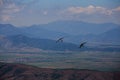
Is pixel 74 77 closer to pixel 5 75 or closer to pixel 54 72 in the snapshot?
pixel 54 72

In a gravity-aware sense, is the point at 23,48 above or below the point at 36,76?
above

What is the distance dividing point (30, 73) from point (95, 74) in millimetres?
14783

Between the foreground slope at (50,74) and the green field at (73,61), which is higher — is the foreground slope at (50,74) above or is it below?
below

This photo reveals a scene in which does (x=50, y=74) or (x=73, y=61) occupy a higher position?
(x=73, y=61)

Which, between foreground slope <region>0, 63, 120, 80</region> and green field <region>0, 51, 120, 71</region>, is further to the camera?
green field <region>0, 51, 120, 71</region>

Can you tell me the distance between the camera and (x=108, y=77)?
222 feet

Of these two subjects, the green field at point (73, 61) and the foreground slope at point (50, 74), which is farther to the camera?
the green field at point (73, 61)

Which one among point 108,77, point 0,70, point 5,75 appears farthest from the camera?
point 0,70

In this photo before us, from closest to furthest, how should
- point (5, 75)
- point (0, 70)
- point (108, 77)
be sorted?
point (108, 77), point (5, 75), point (0, 70)

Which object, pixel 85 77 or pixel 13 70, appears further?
pixel 13 70

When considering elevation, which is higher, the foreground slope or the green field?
the green field


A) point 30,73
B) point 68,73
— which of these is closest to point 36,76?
point 30,73

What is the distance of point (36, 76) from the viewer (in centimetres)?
7338

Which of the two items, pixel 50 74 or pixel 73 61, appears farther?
pixel 73 61
